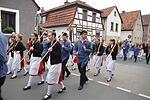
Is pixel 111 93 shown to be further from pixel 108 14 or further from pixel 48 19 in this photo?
pixel 108 14

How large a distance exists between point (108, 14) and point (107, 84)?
2145cm

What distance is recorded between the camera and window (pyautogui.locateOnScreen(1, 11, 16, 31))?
10.7m

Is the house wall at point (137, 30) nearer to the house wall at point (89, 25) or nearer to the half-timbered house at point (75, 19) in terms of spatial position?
the house wall at point (89, 25)

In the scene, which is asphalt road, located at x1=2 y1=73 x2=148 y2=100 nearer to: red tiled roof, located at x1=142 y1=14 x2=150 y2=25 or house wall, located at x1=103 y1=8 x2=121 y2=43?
house wall, located at x1=103 y1=8 x2=121 y2=43

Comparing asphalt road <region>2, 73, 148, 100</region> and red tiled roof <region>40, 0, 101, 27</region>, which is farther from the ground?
red tiled roof <region>40, 0, 101, 27</region>

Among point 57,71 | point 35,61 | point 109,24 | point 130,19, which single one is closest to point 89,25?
point 109,24

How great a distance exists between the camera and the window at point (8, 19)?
1075cm

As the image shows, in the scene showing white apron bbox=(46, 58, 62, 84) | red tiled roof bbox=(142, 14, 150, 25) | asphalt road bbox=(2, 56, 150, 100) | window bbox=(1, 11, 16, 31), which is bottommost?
asphalt road bbox=(2, 56, 150, 100)

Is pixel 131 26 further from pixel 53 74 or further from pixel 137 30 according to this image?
pixel 53 74

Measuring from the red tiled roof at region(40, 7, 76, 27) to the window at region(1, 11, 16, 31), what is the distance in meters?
8.10

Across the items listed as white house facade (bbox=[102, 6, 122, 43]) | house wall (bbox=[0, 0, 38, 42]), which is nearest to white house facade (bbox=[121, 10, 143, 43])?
white house facade (bbox=[102, 6, 122, 43])

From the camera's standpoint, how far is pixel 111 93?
441 cm

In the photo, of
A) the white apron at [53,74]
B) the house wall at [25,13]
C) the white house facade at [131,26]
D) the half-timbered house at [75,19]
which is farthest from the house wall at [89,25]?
the white apron at [53,74]

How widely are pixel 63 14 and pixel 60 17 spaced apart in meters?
0.74
